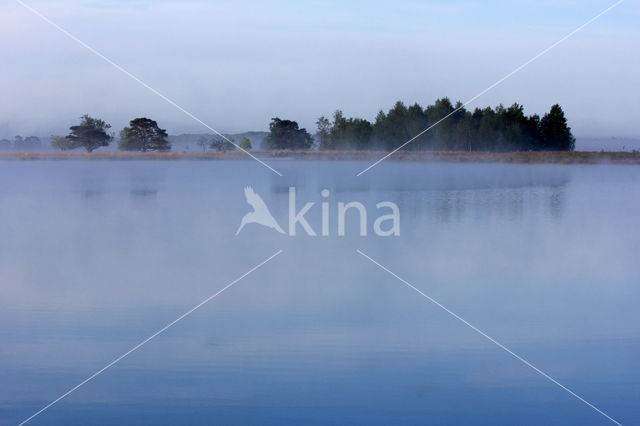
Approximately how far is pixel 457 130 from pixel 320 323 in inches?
2339

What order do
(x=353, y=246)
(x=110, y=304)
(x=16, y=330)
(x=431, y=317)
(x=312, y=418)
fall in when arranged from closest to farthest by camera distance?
(x=312, y=418)
(x=16, y=330)
(x=431, y=317)
(x=110, y=304)
(x=353, y=246)

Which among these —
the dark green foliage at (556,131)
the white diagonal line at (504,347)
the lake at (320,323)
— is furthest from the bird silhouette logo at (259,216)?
the dark green foliage at (556,131)

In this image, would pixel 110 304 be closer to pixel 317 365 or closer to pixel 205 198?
pixel 317 365

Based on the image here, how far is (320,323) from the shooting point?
876 cm

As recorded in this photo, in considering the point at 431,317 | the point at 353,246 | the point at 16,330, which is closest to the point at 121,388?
the point at 16,330

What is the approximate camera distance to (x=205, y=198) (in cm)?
2580

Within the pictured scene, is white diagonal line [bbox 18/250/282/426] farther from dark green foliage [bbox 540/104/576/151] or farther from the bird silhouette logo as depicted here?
dark green foliage [bbox 540/104/576/151]

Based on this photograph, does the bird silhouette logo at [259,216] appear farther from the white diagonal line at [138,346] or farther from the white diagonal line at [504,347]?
the white diagonal line at [504,347]

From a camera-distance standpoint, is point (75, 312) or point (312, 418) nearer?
point (312, 418)

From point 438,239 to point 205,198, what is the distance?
12.3 metres

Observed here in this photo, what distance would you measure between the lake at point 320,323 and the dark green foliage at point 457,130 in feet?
144

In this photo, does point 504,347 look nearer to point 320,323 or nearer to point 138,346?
point 320,323

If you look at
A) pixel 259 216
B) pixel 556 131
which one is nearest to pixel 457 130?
pixel 556 131

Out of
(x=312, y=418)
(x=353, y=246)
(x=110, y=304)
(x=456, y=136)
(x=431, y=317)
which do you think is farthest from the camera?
(x=456, y=136)
